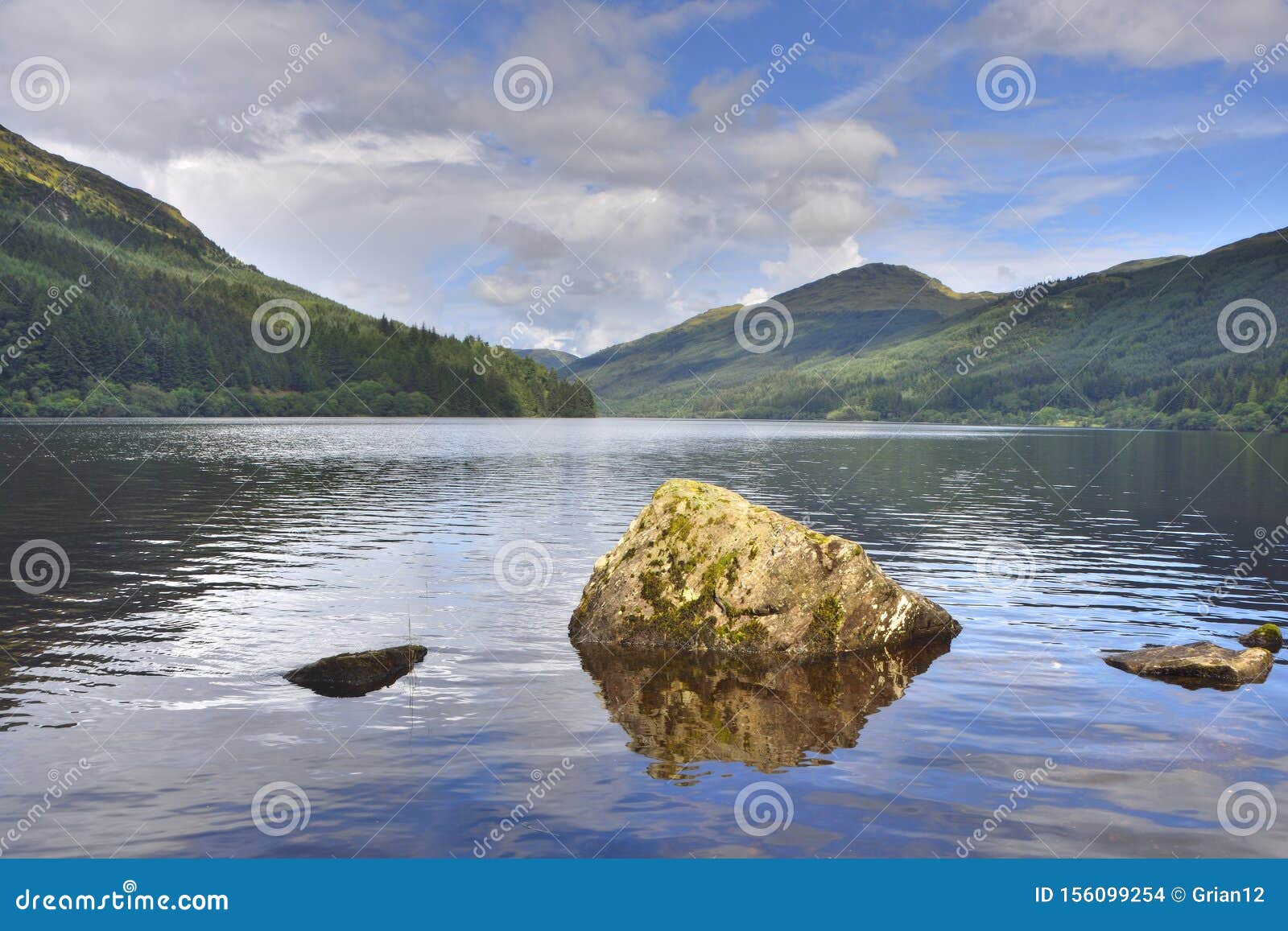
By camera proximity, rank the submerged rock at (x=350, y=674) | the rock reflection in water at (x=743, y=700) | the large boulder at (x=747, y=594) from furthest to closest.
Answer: the large boulder at (x=747, y=594) → the submerged rock at (x=350, y=674) → the rock reflection in water at (x=743, y=700)

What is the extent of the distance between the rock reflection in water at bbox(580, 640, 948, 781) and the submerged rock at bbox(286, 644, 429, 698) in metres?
4.38

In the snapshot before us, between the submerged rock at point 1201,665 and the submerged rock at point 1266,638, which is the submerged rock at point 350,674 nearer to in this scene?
the submerged rock at point 1201,665

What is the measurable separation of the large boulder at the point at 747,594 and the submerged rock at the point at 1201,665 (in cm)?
465

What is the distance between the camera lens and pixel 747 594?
22344mm

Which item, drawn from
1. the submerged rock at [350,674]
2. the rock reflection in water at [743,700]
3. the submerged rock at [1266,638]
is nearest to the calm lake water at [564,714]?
the rock reflection in water at [743,700]

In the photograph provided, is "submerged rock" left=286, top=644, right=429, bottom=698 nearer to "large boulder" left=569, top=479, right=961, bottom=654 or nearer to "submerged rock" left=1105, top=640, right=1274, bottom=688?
"large boulder" left=569, top=479, right=961, bottom=654

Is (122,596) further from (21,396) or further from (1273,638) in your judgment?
(21,396)

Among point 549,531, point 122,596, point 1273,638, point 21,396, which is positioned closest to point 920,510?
point 549,531

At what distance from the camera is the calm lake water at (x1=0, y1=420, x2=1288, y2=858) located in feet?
39.3

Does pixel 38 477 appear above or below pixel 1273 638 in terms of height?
above

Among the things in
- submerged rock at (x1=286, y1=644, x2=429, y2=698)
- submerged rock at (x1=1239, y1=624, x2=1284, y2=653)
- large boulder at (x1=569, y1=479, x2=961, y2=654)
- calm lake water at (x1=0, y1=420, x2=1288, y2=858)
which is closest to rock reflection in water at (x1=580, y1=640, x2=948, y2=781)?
calm lake water at (x1=0, y1=420, x2=1288, y2=858)

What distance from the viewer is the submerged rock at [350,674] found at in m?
18.4

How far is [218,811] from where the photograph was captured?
12.2 metres

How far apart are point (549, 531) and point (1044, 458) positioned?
279 ft
